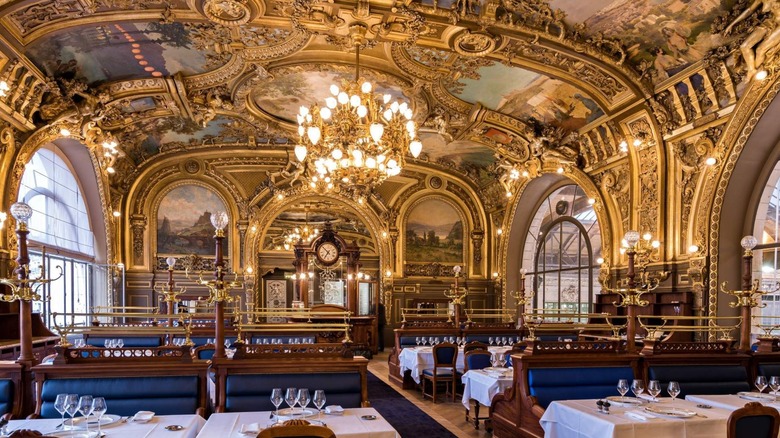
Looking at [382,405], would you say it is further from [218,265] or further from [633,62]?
[633,62]

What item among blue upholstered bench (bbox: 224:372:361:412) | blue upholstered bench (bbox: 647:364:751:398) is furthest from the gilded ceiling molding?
blue upholstered bench (bbox: 224:372:361:412)

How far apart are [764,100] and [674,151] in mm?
2001

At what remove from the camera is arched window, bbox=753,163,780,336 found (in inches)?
370

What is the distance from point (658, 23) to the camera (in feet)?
28.0

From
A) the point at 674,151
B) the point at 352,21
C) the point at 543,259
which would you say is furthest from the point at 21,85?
the point at 543,259

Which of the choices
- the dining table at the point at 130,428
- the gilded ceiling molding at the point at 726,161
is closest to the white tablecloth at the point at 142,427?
the dining table at the point at 130,428

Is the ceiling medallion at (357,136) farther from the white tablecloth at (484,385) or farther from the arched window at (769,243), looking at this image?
the arched window at (769,243)

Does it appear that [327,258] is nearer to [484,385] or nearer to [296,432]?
[484,385]

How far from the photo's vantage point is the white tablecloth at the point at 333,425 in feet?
12.1

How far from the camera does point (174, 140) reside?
1580cm

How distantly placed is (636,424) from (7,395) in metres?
5.19

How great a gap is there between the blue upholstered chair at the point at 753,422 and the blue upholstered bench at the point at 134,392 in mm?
4148

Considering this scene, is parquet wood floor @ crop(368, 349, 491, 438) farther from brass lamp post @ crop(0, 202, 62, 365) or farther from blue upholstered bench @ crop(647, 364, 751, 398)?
brass lamp post @ crop(0, 202, 62, 365)

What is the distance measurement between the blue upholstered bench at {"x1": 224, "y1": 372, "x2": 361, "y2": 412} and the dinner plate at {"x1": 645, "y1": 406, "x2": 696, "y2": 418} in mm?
2549
